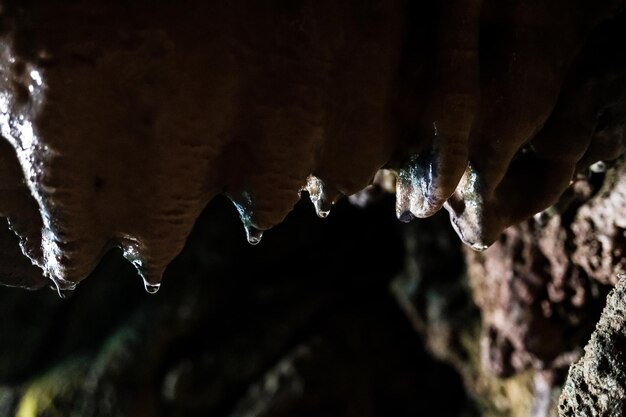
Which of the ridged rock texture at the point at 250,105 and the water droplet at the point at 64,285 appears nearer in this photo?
the ridged rock texture at the point at 250,105

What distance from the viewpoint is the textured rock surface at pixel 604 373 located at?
83cm

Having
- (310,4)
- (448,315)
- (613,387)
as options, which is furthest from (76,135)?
(448,315)

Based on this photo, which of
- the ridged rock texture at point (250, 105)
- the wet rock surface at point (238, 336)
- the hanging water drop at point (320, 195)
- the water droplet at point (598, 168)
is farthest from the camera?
the wet rock surface at point (238, 336)

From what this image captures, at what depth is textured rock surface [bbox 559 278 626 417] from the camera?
2.73 ft

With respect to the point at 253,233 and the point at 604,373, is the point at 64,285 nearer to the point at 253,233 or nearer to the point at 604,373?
the point at 253,233

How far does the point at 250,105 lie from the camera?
28.5 inches

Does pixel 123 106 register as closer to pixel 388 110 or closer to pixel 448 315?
pixel 388 110

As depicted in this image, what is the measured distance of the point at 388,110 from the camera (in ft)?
2.80

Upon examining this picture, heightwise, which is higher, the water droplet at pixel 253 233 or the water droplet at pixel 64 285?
the water droplet at pixel 253 233

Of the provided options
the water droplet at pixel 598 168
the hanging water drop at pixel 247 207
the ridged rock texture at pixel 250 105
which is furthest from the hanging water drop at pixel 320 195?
the water droplet at pixel 598 168

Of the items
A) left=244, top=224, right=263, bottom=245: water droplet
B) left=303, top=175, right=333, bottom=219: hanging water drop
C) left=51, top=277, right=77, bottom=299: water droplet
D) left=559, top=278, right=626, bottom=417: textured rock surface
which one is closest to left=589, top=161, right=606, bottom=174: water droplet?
left=559, top=278, right=626, bottom=417: textured rock surface

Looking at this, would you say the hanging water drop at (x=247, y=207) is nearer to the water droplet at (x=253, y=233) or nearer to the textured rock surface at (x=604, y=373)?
the water droplet at (x=253, y=233)

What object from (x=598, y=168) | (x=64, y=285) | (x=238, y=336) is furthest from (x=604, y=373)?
(x=238, y=336)

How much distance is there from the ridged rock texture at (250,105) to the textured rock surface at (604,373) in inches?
9.5
